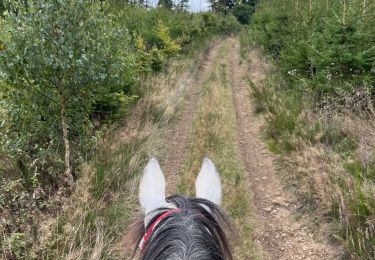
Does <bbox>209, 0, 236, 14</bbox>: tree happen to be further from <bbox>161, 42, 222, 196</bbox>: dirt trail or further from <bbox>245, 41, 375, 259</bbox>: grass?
<bbox>245, 41, 375, 259</bbox>: grass

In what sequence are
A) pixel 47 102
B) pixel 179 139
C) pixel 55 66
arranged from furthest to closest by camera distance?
pixel 179 139 < pixel 47 102 < pixel 55 66

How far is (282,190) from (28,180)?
10.4ft

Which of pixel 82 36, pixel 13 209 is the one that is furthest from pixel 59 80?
pixel 13 209

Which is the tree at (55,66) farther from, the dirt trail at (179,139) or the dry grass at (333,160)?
the dry grass at (333,160)

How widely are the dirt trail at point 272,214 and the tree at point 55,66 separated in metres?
2.29

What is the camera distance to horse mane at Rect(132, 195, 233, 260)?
48.7 inches

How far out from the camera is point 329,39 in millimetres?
5426

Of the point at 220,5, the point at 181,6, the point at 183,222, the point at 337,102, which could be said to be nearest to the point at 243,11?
the point at 220,5

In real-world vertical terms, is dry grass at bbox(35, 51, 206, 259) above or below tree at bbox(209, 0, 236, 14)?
below

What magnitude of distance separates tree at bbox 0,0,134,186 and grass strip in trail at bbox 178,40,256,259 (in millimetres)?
1754

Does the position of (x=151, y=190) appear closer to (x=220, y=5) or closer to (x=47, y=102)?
(x=47, y=102)

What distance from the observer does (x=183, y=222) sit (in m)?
1.38

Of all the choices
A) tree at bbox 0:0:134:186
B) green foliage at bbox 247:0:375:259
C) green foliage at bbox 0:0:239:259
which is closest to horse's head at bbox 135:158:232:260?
green foliage at bbox 0:0:239:259

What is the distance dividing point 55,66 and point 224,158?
3108 millimetres
